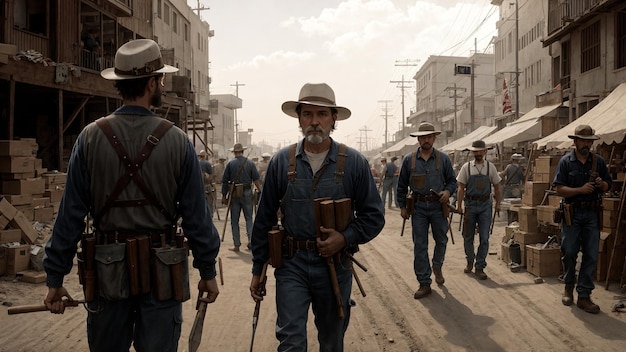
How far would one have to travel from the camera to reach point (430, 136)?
7434mm

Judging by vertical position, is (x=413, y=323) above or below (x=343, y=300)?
below

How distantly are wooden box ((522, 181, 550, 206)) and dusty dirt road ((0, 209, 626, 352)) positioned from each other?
1605 mm

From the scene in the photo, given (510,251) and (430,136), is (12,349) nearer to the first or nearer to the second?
(430,136)

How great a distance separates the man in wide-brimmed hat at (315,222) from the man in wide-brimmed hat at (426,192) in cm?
365

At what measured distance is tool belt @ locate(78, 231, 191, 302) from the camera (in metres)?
2.89

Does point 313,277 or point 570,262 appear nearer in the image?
point 313,277

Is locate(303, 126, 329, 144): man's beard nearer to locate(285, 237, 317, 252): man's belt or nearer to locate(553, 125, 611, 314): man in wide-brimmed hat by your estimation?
locate(285, 237, 317, 252): man's belt

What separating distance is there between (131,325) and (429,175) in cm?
525

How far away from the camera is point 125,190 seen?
2.95m

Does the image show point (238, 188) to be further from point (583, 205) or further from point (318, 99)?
point (318, 99)

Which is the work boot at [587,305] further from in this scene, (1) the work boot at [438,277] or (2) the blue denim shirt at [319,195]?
(2) the blue denim shirt at [319,195]

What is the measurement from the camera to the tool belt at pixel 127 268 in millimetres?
2891

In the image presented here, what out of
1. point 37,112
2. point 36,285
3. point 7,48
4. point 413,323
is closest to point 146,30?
point 37,112

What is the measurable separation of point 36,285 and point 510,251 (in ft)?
25.8
